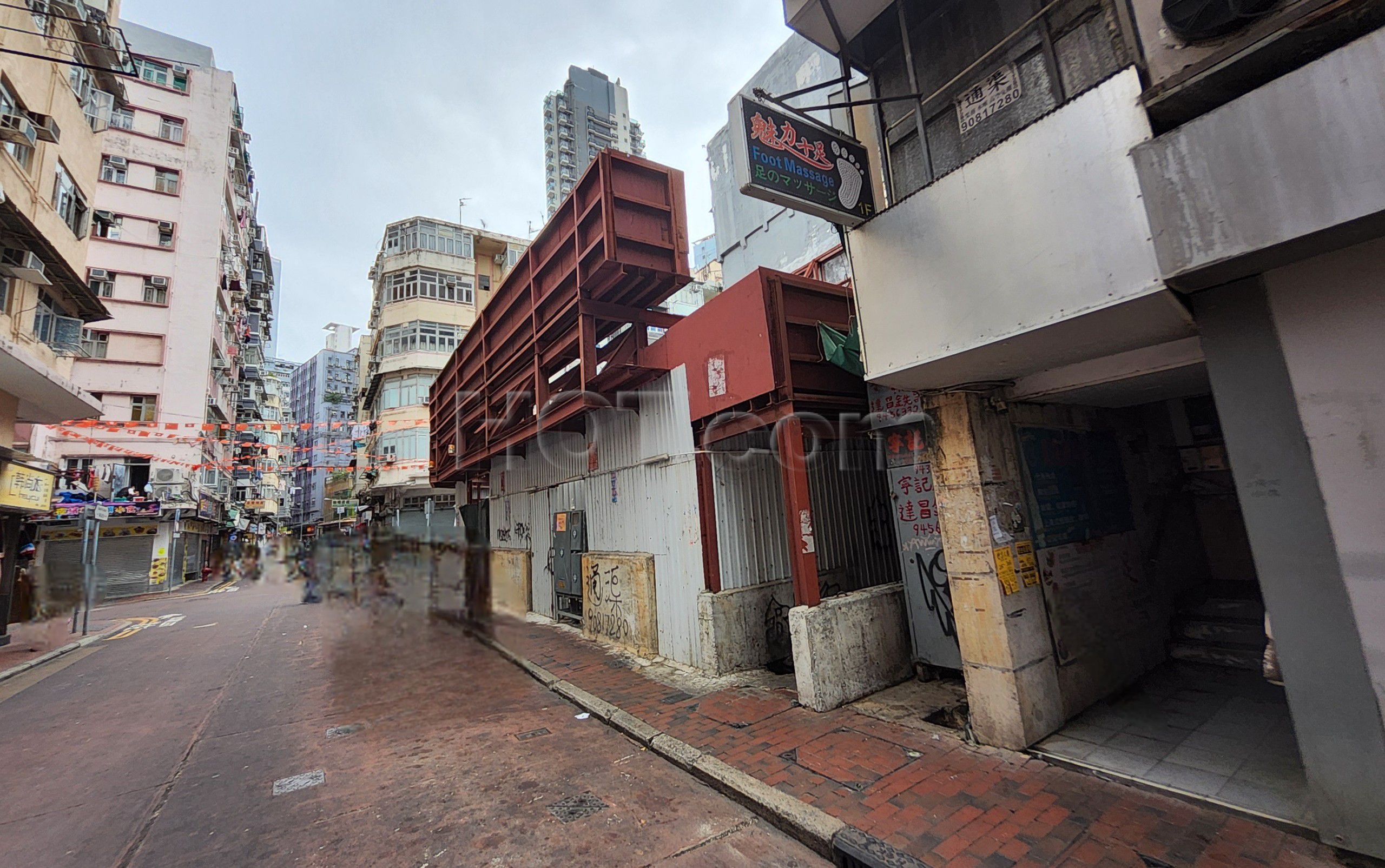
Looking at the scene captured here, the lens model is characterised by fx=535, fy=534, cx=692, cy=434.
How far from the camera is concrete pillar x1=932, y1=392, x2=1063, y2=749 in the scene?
4492mm

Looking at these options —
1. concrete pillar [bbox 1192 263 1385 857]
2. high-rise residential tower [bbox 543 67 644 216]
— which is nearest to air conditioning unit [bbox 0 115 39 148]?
concrete pillar [bbox 1192 263 1385 857]

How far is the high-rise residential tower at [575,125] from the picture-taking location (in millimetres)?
66938

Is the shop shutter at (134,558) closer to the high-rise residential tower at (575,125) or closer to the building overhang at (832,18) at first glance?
the building overhang at (832,18)

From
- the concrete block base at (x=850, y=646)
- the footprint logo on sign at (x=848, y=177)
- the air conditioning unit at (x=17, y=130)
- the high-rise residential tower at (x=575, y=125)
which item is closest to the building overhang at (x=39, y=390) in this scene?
the air conditioning unit at (x=17, y=130)

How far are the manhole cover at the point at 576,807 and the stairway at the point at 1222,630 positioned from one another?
255 inches

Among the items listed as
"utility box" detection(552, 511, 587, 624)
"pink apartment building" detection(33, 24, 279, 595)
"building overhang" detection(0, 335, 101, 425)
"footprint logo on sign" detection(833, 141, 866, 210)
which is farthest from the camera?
"pink apartment building" detection(33, 24, 279, 595)

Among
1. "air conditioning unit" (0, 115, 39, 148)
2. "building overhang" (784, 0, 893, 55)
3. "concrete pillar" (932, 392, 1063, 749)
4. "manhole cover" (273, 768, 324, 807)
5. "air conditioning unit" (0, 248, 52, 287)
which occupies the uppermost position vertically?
"air conditioning unit" (0, 115, 39, 148)

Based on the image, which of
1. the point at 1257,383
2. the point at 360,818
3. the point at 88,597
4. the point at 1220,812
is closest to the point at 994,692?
the point at 1220,812

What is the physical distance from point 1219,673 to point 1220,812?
3108 mm

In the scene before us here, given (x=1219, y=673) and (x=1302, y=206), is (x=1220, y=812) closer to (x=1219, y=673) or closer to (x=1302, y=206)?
(x=1219, y=673)

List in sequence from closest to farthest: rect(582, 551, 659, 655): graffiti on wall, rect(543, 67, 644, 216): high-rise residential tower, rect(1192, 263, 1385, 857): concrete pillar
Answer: rect(1192, 263, 1385, 857): concrete pillar
rect(582, 551, 659, 655): graffiti on wall
rect(543, 67, 644, 216): high-rise residential tower

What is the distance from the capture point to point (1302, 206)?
8.93ft

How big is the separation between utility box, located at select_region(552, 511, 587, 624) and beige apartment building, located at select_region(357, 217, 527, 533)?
15290mm

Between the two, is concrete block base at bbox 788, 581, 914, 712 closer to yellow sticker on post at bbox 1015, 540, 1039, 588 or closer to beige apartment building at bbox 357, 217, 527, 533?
yellow sticker on post at bbox 1015, 540, 1039, 588
